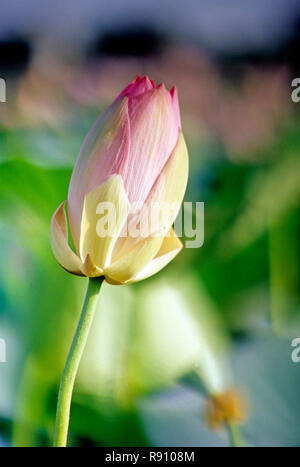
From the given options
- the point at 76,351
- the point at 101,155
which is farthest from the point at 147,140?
the point at 76,351

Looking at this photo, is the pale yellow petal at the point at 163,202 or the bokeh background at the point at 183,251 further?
the bokeh background at the point at 183,251

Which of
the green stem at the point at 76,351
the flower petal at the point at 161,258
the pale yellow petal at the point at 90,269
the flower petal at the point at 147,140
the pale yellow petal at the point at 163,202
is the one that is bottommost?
the green stem at the point at 76,351

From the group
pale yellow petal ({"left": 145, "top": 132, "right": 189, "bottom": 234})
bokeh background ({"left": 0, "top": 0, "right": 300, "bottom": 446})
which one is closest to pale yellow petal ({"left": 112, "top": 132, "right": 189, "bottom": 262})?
pale yellow petal ({"left": 145, "top": 132, "right": 189, "bottom": 234})

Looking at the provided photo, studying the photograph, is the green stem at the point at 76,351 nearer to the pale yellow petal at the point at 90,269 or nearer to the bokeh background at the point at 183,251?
the pale yellow petal at the point at 90,269

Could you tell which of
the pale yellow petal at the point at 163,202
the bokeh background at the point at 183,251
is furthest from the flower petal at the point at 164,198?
the bokeh background at the point at 183,251

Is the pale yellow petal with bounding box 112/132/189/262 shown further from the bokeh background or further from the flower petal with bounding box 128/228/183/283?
the bokeh background

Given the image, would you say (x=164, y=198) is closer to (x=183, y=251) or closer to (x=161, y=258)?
(x=161, y=258)

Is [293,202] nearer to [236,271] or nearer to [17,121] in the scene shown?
[236,271]

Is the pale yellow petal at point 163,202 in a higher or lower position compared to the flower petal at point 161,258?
higher
